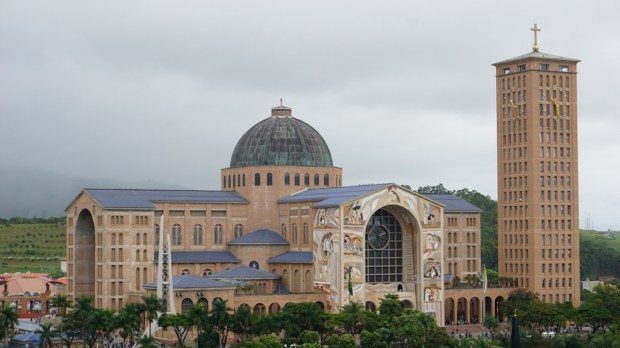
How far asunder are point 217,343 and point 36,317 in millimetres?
33442

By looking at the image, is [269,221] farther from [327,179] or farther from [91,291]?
[91,291]

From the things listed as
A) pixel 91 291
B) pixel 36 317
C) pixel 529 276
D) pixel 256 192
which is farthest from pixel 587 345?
pixel 36 317

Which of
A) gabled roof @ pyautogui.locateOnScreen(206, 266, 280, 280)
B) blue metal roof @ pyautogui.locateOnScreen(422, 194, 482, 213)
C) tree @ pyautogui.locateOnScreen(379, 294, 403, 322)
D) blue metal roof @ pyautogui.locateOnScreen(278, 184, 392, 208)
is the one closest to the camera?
tree @ pyautogui.locateOnScreen(379, 294, 403, 322)

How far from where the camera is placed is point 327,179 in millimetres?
111312

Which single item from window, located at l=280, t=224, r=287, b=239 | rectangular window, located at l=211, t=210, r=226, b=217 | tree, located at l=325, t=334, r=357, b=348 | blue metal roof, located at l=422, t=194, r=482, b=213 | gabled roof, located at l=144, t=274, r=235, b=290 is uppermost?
blue metal roof, located at l=422, t=194, r=482, b=213

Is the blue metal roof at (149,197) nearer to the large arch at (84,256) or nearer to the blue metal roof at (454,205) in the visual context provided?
the large arch at (84,256)

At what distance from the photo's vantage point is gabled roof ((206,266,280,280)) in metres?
99.6

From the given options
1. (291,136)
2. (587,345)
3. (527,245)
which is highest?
(291,136)

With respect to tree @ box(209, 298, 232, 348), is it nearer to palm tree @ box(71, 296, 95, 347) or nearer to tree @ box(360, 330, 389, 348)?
palm tree @ box(71, 296, 95, 347)

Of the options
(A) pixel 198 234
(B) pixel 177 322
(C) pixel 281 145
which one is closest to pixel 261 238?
(A) pixel 198 234

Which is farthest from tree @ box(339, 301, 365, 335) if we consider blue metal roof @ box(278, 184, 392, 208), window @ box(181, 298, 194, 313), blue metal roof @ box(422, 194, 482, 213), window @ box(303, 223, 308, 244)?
blue metal roof @ box(422, 194, 482, 213)

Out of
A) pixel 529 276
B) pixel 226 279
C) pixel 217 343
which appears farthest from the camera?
pixel 529 276

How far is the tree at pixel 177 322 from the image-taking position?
82.9 metres

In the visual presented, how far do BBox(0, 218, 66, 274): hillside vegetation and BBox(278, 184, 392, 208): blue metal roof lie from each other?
167 feet
